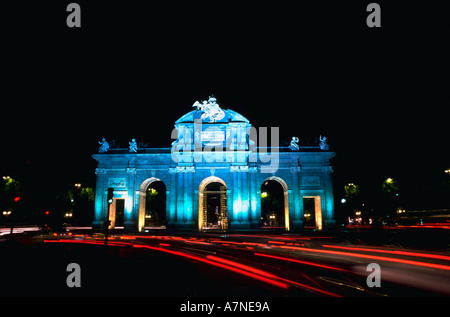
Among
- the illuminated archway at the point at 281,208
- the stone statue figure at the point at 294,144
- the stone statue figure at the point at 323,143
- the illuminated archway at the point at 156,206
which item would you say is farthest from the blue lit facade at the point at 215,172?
the illuminated archway at the point at 156,206

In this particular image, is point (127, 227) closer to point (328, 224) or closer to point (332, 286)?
point (328, 224)

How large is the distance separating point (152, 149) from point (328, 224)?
27471 millimetres

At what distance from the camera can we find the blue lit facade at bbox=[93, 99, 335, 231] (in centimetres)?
4097

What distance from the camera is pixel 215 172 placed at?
4197cm

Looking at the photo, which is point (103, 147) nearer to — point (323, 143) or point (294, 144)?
point (294, 144)

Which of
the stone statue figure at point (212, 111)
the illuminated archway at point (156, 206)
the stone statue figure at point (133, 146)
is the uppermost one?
the stone statue figure at point (212, 111)

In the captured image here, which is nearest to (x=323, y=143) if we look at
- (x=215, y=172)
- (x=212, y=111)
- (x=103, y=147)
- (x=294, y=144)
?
(x=294, y=144)

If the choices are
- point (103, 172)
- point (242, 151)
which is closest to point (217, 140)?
point (242, 151)

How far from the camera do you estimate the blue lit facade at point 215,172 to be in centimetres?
4097

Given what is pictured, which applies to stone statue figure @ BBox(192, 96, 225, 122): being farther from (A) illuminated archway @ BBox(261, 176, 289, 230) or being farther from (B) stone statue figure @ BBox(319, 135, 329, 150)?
(B) stone statue figure @ BBox(319, 135, 329, 150)

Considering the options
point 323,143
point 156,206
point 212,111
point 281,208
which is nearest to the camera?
point 212,111

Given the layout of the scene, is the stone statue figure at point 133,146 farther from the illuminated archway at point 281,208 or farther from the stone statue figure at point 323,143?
the stone statue figure at point 323,143

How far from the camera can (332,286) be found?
805cm
